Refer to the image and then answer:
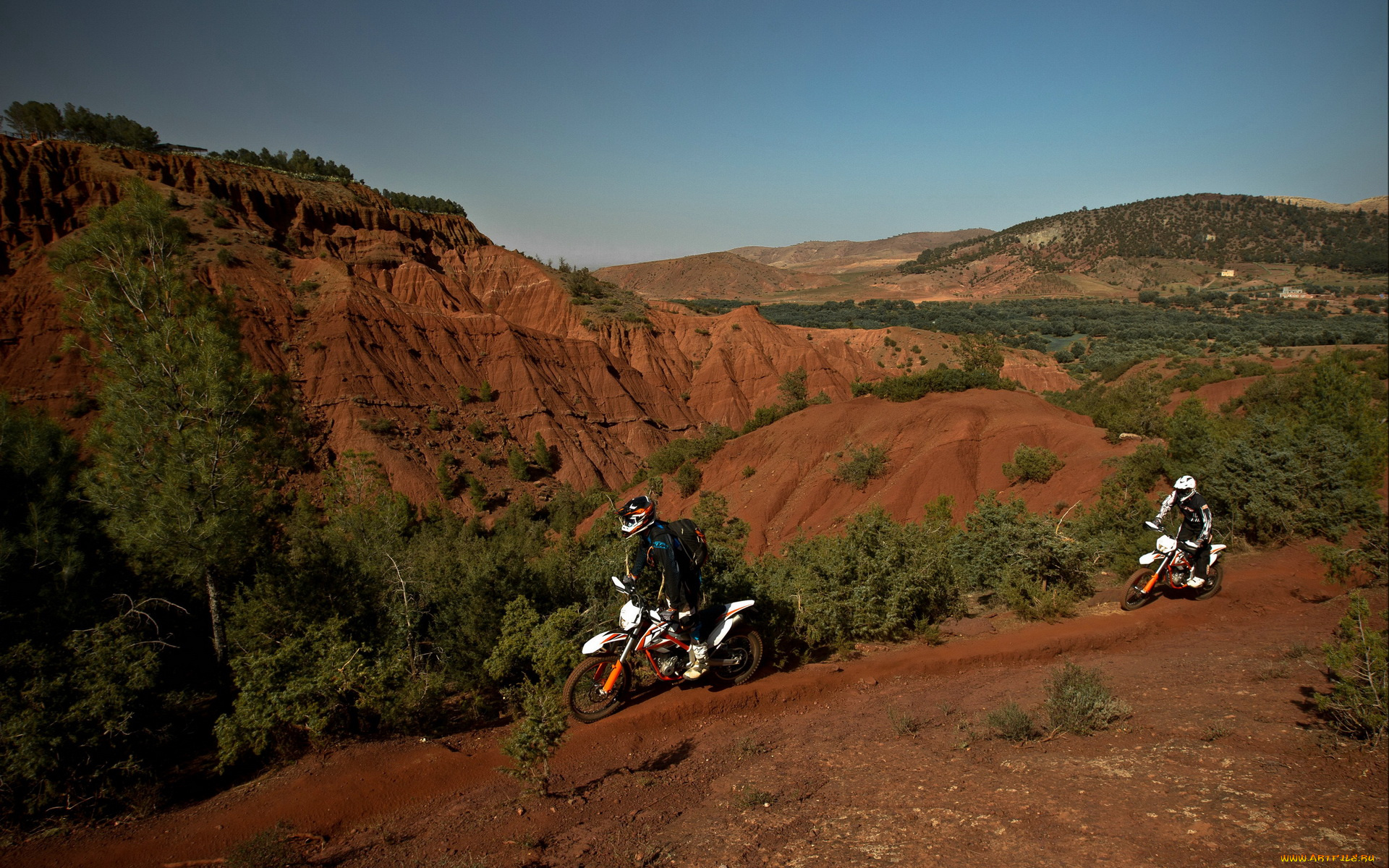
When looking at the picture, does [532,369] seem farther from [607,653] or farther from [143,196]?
[607,653]

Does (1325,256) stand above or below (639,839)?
above

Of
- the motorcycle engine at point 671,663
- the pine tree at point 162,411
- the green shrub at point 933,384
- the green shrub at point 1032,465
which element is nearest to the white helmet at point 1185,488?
the motorcycle engine at point 671,663

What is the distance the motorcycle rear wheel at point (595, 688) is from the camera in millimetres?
6793

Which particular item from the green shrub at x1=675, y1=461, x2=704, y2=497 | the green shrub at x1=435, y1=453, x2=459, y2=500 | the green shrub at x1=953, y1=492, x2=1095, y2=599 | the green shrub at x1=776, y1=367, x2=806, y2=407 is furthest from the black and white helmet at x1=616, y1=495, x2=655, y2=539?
the green shrub at x1=776, y1=367, x2=806, y2=407

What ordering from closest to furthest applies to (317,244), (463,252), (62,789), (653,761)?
(62,789)
(653,761)
(317,244)
(463,252)

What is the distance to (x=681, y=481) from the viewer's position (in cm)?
2964

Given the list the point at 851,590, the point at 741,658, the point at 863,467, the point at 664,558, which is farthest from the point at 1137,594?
the point at 863,467

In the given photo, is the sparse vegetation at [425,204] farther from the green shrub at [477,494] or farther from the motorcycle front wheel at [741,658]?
the motorcycle front wheel at [741,658]

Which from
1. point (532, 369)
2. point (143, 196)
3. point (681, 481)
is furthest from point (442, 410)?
point (143, 196)

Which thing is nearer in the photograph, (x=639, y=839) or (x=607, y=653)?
(x=639, y=839)

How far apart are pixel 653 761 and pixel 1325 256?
5382 inches

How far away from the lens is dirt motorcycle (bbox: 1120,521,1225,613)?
10.0 m

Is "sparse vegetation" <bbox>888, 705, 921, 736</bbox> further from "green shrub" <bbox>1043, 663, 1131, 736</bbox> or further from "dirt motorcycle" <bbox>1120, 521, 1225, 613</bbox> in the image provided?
"dirt motorcycle" <bbox>1120, 521, 1225, 613</bbox>

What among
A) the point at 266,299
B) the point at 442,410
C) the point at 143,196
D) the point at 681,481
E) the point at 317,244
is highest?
the point at 317,244
